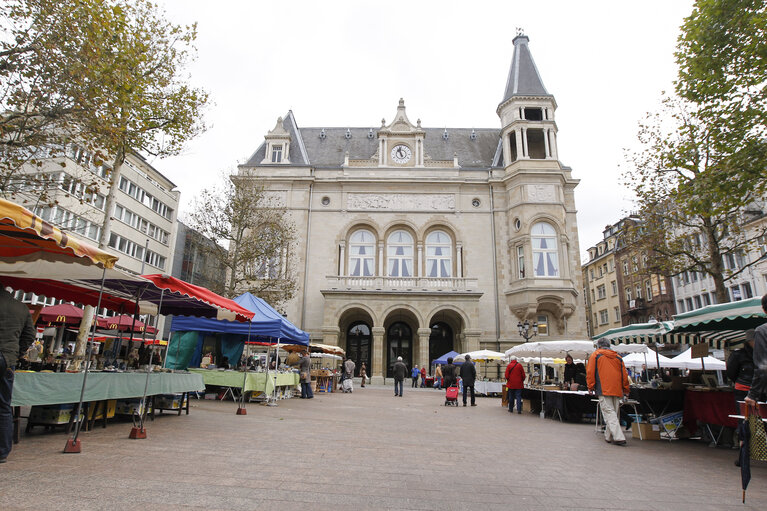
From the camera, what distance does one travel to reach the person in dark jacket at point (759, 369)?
421 centimetres

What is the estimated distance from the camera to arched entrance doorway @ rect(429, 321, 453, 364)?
31.3m

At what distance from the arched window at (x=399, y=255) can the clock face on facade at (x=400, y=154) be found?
231 inches

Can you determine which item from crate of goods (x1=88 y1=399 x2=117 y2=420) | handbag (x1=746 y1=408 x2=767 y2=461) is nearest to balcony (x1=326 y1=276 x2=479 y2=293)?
crate of goods (x1=88 y1=399 x2=117 y2=420)

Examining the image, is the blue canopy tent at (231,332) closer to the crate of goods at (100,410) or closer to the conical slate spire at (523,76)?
the crate of goods at (100,410)

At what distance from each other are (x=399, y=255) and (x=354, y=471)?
26.0 metres

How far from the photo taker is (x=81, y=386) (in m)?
6.47

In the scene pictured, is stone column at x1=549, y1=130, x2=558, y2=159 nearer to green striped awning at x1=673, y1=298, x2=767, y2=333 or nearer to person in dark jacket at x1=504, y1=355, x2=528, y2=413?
person in dark jacket at x1=504, y1=355, x2=528, y2=413

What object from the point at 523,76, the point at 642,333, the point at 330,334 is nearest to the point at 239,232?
the point at 330,334

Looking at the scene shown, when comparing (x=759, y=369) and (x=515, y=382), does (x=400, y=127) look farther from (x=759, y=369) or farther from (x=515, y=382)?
(x=759, y=369)

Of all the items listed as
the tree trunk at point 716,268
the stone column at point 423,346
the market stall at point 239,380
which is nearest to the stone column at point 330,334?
the stone column at point 423,346

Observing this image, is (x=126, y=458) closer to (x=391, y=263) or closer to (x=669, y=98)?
(x=669, y=98)

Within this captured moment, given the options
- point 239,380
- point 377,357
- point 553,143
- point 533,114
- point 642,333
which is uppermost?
point 533,114

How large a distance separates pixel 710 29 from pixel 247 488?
1345cm

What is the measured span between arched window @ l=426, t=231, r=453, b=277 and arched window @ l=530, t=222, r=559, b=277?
222 inches
